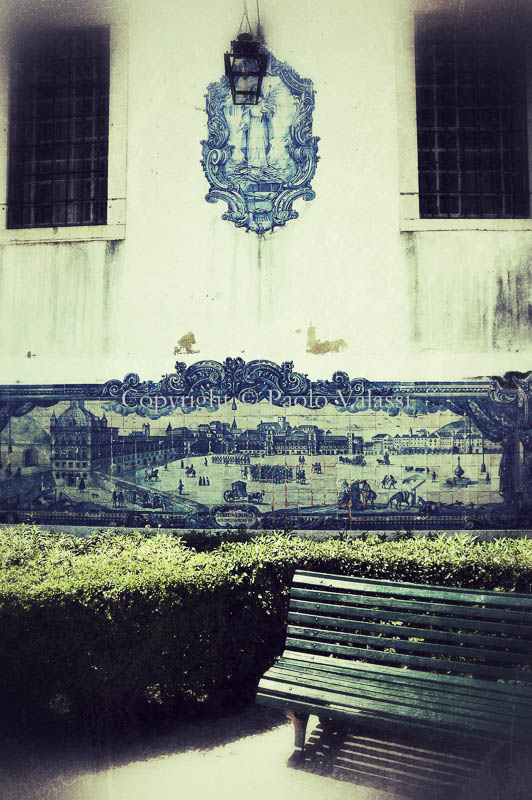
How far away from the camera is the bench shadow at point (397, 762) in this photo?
9.50ft

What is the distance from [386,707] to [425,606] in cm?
63

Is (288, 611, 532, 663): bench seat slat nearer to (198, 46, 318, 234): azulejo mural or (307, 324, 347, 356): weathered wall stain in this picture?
(307, 324, 347, 356): weathered wall stain

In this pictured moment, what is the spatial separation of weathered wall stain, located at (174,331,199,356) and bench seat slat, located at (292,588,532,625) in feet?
12.1

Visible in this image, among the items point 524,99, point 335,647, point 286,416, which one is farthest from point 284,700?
point 524,99

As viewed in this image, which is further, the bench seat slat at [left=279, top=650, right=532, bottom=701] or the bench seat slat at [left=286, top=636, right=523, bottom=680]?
the bench seat slat at [left=286, top=636, right=523, bottom=680]

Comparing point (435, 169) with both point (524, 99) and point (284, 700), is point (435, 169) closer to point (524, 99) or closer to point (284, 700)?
point (524, 99)

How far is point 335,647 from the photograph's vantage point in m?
3.49

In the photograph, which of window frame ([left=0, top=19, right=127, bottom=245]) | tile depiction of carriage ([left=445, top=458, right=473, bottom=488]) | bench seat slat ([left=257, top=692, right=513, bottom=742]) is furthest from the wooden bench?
window frame ([left=0, top=19, right=127, bottom=245])

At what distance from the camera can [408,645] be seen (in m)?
3.39

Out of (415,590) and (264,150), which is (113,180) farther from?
(415,590)

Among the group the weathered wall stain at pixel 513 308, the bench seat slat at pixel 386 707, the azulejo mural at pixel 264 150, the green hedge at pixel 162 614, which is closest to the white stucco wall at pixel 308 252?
the weathered wall stain at pixel 513 308

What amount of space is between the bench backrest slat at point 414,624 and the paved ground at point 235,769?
44 centimetres

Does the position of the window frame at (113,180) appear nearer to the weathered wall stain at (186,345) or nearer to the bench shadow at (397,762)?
the weathered wall stain at (186,345)

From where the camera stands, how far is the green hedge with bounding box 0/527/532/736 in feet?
11.5
